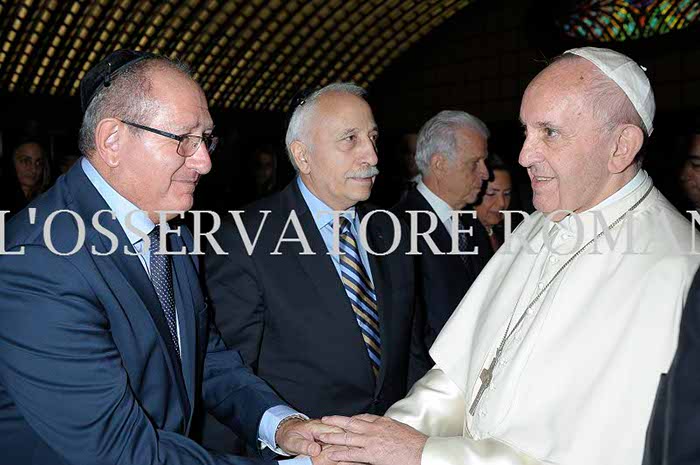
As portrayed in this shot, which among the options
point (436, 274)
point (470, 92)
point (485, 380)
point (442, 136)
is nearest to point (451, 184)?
point (442, 136)

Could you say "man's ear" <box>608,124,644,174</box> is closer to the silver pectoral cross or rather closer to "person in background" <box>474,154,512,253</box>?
the silver pectoral cross

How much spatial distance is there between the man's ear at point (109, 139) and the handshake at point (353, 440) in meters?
0.97

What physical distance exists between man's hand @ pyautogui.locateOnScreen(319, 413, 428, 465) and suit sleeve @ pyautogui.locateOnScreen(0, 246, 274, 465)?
2.16ft

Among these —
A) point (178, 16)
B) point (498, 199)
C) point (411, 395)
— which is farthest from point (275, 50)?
point (411, 395)

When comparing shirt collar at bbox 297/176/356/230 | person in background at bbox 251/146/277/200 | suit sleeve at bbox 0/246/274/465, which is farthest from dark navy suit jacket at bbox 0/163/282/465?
person in background at bbox 251/146/277/200

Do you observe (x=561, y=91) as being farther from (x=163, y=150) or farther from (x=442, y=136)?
(x=442, y=136)

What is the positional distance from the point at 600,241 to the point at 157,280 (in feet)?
4.22

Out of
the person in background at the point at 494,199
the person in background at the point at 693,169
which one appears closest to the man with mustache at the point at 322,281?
the person in background at the point at 693,169

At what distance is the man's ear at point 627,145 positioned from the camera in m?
2.00

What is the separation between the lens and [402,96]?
19.1 metres

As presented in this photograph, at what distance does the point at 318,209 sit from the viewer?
2.93m

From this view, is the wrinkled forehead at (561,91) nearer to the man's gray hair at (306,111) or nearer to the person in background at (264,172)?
the man's gray hair at (306,111)

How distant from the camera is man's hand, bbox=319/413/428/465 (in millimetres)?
2035

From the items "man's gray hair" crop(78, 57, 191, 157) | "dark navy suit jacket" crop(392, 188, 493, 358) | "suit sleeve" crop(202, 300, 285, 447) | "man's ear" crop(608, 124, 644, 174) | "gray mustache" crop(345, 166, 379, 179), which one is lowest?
"suit sleeve" crop(202, 300, 285, 447)
